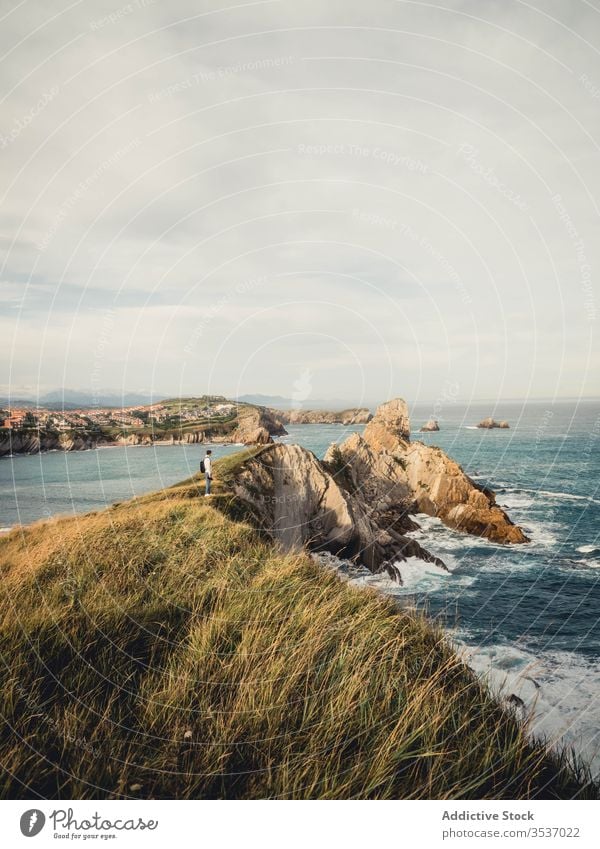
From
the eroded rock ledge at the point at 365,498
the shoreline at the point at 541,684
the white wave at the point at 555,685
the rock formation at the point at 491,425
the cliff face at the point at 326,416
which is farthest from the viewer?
the cliff face at the point at 326,416

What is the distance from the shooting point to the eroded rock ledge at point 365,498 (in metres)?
22.4

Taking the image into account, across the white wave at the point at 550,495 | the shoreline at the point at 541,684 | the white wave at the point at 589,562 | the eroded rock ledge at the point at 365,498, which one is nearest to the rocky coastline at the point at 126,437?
the eroded rock ledge at the point at 365,498

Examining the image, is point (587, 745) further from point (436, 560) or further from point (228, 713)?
point (436, 560)

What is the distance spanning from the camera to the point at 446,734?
4219 mm

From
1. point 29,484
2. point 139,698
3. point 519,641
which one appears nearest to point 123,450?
point 29,484

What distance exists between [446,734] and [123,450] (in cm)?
11677

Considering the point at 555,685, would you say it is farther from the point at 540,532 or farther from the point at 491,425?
the point at 491,425

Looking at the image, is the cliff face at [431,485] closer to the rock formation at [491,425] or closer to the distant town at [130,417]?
the distant town at [130,417]

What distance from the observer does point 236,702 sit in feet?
13.5

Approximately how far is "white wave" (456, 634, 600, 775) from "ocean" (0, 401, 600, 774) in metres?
0.04

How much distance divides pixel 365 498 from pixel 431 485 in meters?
8.45

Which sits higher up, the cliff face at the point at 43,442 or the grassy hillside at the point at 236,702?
the grassy hillside at the point at 236,702

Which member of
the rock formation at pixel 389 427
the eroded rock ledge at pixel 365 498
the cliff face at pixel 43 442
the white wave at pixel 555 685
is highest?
the rock formation at pixel 389 427

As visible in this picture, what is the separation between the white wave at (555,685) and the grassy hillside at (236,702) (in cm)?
712
